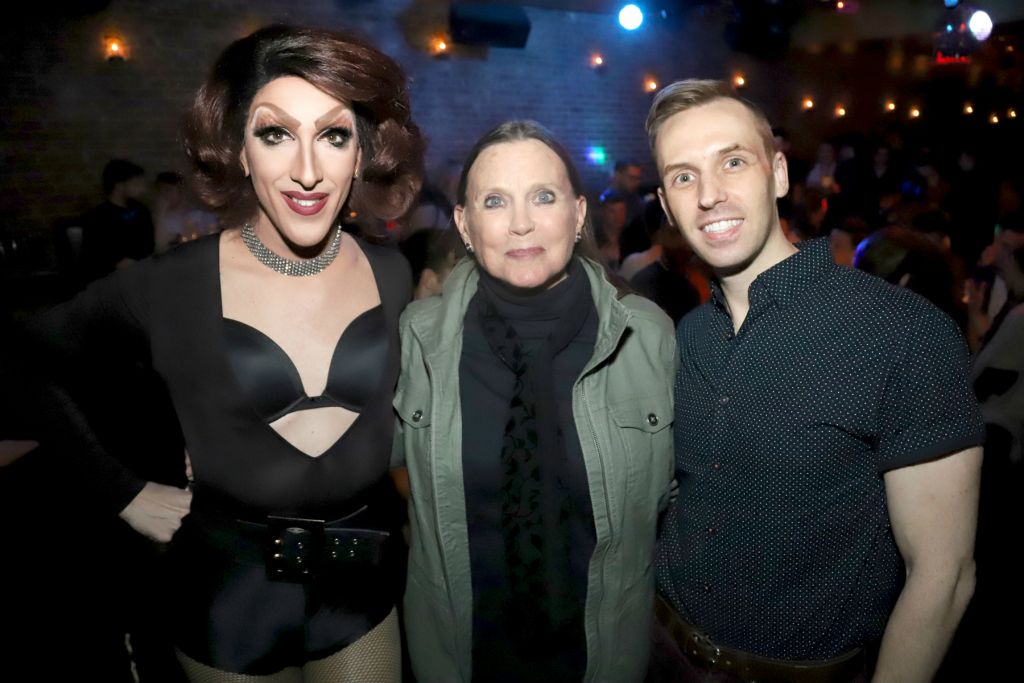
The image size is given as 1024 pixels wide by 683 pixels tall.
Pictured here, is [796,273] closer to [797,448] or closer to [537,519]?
[797,448]

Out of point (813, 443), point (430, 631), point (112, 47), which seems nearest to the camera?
point (813, 443)

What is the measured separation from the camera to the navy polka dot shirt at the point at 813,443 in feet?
4.26

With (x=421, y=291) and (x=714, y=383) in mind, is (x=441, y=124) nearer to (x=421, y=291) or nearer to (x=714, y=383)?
(x=421, y=291)

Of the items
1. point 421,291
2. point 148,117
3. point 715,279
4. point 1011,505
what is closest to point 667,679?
point 715,279

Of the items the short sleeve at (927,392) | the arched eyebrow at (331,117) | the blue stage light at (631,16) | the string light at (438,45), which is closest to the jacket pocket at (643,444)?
the short sleeve at (927,392)

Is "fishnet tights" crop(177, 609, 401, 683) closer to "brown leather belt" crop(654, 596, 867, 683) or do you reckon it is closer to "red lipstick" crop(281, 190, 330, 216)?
"brown leather belt" crop(654, 596, 867, 683)

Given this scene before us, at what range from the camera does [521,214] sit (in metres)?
1.80

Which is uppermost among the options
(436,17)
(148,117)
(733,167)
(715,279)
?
(436,17)

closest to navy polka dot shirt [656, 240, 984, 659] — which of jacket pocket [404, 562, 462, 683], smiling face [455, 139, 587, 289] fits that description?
smiling face [455, 139, 587, 289]

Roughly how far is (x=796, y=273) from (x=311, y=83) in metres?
1.24

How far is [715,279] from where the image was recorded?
1708 millimetres

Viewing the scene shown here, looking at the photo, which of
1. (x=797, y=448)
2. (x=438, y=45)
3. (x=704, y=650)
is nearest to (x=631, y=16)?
(x=438, y=45)

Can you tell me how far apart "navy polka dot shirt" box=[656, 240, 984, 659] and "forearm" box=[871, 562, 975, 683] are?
0.09m

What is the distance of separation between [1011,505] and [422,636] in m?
2.93
